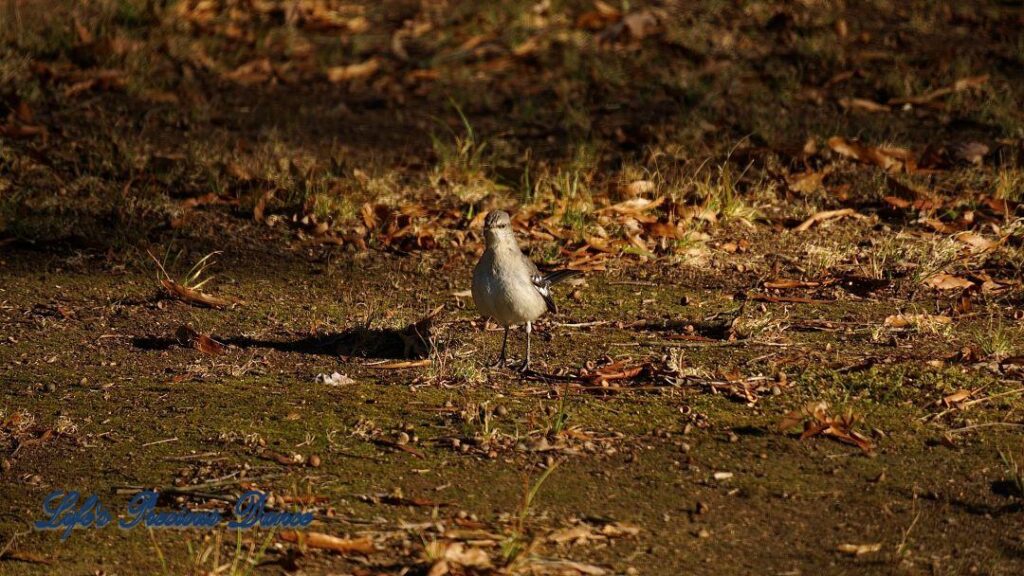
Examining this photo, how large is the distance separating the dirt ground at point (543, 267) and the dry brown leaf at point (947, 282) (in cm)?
2

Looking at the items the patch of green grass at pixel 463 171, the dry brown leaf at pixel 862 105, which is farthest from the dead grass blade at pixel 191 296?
the dry brown leaf at pixel 862 105

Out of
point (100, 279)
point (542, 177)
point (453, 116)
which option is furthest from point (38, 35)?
point (542, 177)

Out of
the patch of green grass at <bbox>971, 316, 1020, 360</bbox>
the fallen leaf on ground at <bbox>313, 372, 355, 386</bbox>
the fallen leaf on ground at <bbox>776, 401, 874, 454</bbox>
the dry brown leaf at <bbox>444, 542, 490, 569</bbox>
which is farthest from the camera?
the patch of green grass at <bbox>971, 316, 1020, 360</bbox>

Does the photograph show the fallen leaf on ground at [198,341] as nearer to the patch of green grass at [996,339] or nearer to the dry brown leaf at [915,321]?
the dry brown leaf at [915,321]

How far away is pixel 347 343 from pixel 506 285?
0.94 meters

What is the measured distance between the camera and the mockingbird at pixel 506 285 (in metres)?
6.24

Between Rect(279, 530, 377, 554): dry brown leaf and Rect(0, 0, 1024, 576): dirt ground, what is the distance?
1 centimetres

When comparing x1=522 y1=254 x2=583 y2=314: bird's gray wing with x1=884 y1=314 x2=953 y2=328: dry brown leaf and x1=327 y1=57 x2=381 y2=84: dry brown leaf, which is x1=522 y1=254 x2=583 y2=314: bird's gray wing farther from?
x1=327 y1=57 x2=381 y2=84: dry brown leaf

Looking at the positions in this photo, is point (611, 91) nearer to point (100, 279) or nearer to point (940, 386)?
point (100, 279)

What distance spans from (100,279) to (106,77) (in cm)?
373

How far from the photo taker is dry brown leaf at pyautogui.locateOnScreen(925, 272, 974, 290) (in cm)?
730

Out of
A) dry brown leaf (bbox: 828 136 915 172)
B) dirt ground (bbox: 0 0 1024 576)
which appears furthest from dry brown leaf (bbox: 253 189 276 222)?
dry brown leaf (bbox: 828 136 915 172)

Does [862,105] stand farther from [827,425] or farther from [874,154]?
[827,425]

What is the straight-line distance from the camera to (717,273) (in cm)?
775
